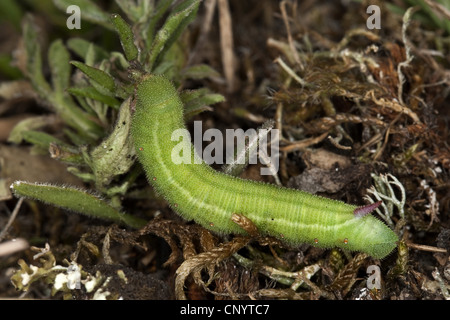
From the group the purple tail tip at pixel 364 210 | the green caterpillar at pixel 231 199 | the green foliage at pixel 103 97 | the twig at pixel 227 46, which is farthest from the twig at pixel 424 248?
the twig at pixel 227 46

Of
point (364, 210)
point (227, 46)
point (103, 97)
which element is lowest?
point (364, 210)

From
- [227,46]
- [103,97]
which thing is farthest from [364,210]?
[227,46]

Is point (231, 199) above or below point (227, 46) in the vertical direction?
below

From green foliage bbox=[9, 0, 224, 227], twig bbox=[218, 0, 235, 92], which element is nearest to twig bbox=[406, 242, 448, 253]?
green foliage bbox=[9, 0, 224, 227]

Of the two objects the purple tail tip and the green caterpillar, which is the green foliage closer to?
the green caterpillar

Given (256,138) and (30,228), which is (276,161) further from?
(30,228)

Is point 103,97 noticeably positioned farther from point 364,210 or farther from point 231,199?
Answer: point 364,210
